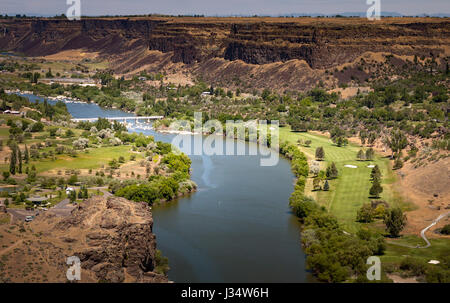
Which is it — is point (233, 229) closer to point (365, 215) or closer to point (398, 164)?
point (365, 215)

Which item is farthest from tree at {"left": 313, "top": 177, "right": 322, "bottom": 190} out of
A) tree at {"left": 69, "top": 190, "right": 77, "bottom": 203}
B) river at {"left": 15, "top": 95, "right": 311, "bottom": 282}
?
tree at {"left": 69, "top": 190, "right": 77, "bottom": 203}

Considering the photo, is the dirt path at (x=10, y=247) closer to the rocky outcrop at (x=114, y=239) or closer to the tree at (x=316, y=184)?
the rocky outcrop at (x=114, y=239)

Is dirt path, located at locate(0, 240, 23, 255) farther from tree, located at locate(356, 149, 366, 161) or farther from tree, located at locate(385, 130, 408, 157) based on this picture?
tree, located at locate(385, 130, 408, 157)

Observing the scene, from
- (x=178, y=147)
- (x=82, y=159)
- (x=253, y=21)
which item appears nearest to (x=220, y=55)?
(x=253, y=21)

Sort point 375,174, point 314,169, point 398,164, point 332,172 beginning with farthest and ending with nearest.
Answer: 1. point 398,164
2. point 314,169
3. point 332,172
4. point 375,174

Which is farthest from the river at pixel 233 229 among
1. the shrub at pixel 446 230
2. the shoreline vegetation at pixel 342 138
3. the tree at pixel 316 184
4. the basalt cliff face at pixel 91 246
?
the shrub at pixel 446 230

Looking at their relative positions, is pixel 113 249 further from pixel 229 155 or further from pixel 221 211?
pixel 229 155

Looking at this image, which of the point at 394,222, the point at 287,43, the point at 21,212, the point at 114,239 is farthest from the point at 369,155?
the point at 287,43
